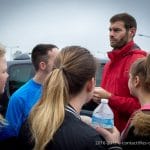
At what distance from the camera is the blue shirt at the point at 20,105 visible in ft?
8.48

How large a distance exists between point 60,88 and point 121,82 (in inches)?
44.8

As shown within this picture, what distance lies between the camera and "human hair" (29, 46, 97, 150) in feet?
5.61

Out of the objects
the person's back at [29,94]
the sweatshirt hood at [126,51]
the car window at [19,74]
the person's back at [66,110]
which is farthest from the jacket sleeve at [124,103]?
the car window at [19,74]

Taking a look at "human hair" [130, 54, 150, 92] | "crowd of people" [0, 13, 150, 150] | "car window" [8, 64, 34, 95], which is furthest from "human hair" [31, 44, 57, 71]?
"car window" [8, 64, 34, 95]

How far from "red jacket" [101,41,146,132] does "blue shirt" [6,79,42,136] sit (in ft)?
1.83

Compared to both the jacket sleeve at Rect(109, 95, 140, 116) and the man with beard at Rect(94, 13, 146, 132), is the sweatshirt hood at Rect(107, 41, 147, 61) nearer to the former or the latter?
the man with beard at Rect(94, 13, 146, 132)

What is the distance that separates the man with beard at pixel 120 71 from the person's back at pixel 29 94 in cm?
47

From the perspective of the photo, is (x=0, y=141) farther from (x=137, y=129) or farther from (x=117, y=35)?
(x=117, y=35)

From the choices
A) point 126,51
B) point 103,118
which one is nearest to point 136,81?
point 103,118

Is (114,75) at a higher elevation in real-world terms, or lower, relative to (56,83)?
lower

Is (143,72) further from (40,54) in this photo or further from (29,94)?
(40,54)

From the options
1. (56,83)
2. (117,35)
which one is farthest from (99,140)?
(117,35)

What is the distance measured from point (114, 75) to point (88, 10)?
6.75m

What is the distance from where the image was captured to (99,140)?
1.68 m
